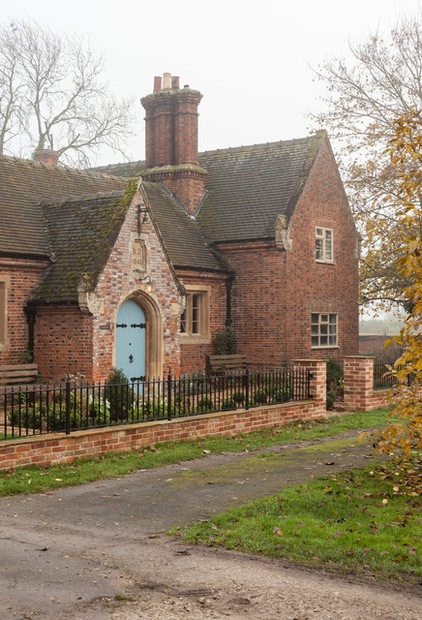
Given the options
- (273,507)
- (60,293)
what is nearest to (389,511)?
(273,507)

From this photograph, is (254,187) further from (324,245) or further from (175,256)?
(175,256)

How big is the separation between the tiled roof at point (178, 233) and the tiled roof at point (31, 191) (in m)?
1.52

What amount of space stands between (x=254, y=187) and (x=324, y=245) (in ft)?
10.7

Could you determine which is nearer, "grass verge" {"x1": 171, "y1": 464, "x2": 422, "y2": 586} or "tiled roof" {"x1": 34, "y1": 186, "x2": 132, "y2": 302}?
"grass verge" {"x1": 171, "y1": 464, "x2": 422, "y2": 586}

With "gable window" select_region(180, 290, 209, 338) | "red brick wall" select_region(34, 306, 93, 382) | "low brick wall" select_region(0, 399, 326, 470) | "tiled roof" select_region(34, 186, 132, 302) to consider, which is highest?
"tiled roof" select_region(34, 186, 132, 302)

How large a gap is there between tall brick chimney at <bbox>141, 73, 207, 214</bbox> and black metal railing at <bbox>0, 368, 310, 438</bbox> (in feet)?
37.4

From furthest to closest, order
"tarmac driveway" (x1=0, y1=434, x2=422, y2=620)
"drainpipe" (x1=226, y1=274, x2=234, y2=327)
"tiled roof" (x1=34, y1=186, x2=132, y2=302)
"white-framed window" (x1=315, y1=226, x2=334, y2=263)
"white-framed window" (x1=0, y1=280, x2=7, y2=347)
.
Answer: "white-framed window" (x1=315, y1=226, x2=334, y2=263) → "drainpipe" (x1=226, y1=274, x2=234, y2=327) → "white-framed window" (x1=0, y1=280, x2=7, y2=347) → "tiled roof" (x1=34, y1=186, x2=132, y2=302) → "tarmac driveway" (x1=0, y1=434, x2=422, y2=620)

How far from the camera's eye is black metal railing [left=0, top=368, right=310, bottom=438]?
1317cm

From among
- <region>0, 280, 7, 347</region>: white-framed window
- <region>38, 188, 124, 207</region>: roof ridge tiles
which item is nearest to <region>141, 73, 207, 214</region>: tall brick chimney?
<region>38, 188, 124, 207</region>: roof ridge tiles

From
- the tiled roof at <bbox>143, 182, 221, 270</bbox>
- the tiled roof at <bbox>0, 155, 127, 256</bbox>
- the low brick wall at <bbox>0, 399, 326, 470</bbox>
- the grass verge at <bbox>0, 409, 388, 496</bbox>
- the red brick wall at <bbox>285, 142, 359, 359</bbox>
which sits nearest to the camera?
the grass verge at <bbox>0, 409, 388, 496</bbox>

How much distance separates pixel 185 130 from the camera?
93.6 ft

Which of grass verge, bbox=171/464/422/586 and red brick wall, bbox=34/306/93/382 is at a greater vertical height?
red brick wall, bbox=34/306/93/382

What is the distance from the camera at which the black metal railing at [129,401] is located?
13.2 metres

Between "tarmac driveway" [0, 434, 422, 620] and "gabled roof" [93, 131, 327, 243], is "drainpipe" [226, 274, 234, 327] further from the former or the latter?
"tarmac driveway" [0, 434, 422, 620]
